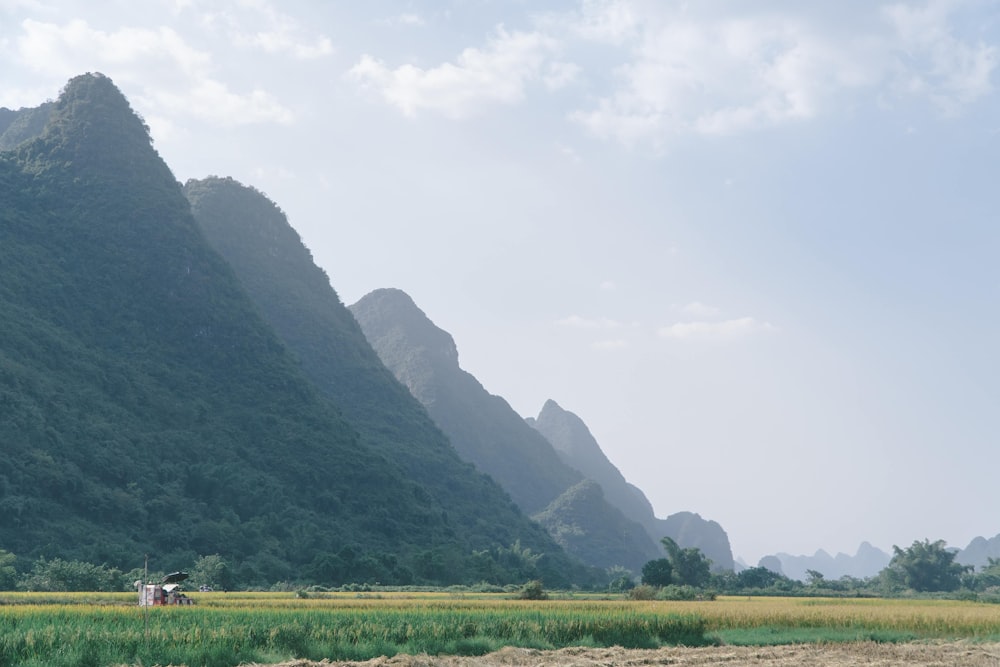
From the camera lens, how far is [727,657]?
2306 centimetres

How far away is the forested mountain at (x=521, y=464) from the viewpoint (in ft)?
518

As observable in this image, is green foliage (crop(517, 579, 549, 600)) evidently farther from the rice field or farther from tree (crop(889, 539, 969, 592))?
tree (crop(889, 539, 969, 592))

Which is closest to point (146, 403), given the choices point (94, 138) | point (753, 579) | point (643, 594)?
point (94, 138)

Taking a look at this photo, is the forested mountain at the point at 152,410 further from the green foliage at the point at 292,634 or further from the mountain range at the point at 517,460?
the mountain range at the point at 517,460

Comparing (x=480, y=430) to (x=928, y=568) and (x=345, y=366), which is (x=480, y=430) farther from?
(x=928, y=568)

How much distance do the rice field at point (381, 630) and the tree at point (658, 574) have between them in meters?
34.0

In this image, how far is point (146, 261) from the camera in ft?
349

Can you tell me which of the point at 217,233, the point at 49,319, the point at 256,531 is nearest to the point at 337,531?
the point at 256,531

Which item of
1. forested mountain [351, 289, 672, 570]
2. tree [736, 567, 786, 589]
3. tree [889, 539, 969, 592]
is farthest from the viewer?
forested mountain [351, 289, 672, 570]

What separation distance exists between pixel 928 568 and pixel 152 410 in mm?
75961

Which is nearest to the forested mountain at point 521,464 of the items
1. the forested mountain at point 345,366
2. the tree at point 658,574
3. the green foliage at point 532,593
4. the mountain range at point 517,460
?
the mountain range at point 517,460

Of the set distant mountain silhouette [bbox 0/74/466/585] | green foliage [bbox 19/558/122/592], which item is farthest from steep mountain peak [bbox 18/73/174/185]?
green foliage [bbox 19/558/122/592]

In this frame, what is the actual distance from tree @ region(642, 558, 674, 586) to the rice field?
34.0m

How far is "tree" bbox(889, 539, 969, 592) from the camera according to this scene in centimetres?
8812
